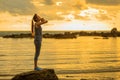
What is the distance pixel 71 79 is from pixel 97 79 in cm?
186

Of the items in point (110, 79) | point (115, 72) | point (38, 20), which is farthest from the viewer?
point (115, 72)

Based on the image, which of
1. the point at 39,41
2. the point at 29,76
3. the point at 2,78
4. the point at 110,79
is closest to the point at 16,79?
the point at 29,76

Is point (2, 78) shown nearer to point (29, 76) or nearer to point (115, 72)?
point (29, 76)

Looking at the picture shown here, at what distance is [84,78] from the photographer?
2770 cm

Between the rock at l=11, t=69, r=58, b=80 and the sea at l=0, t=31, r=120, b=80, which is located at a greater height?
the rock at l=11, t=69, r=58, b=80

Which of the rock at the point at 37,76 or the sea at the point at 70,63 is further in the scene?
the sea at the point at 70,63

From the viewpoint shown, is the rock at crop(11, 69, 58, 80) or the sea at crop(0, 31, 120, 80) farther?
the sea at crop(0, 31, 120, 80)

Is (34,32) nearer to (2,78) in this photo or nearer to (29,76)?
(29,76)

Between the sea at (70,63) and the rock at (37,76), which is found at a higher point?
the rock at (37,76)

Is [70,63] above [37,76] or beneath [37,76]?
beneath

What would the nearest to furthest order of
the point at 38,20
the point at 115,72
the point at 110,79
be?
the point at 38,20 < the point at 110,79 < the point at 115,72

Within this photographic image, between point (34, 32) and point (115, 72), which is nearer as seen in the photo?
point (34, 32)

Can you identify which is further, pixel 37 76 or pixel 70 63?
pixel 70 63

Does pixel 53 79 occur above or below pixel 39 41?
below
